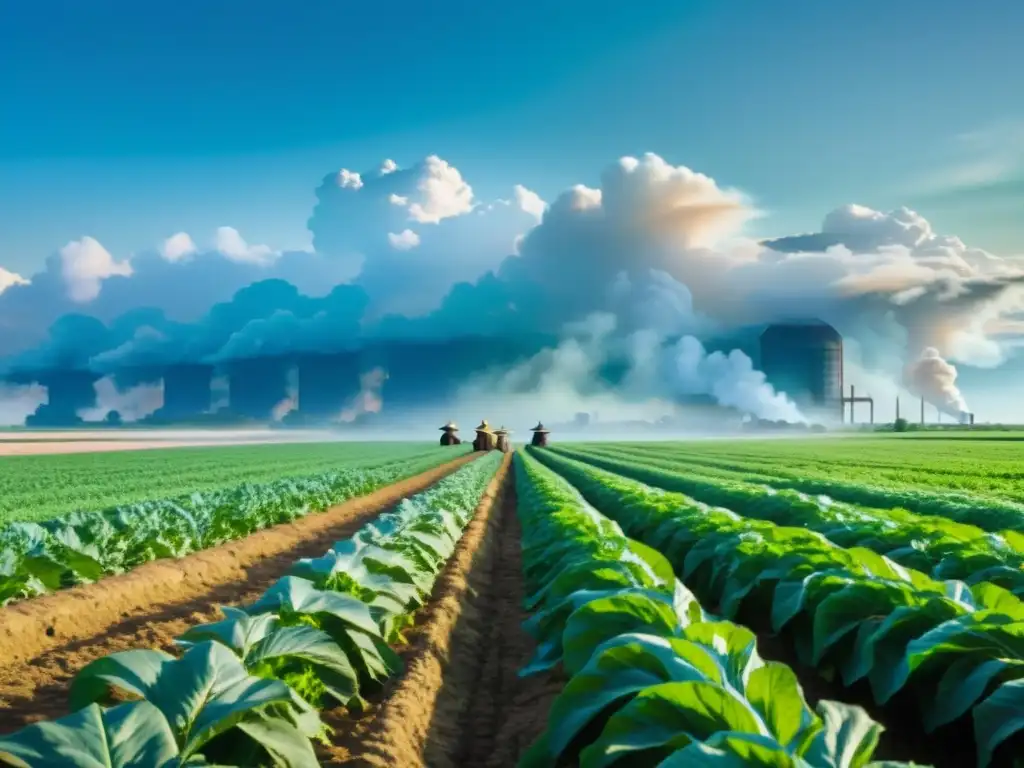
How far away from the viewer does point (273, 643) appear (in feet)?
12.7

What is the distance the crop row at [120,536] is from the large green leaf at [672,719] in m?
6.78

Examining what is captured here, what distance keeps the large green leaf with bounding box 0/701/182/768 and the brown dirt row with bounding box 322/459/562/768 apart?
4.59ft

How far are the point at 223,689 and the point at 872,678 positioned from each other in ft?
10.3

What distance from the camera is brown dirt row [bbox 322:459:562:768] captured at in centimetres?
422

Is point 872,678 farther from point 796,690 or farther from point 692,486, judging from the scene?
point 692,486

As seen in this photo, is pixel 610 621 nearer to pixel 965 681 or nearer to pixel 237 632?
pixel 965 681

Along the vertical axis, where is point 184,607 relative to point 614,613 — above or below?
below

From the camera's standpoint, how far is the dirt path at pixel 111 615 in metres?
5.46

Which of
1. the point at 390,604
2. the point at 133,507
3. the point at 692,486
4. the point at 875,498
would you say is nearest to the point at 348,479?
the point at 692,486

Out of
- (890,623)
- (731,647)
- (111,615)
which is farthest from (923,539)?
(111,615)

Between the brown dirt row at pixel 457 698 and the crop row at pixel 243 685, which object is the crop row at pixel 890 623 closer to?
the brown dirt row at pixel 457 698

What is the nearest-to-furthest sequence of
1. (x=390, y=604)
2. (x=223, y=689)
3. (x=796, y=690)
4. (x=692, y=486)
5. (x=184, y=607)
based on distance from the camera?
1. (x=796, y=690)
2. (x=223, y=689)
3. (x=390, y=604)
4. (x=184, y=607)
5. (x=692, y=486)

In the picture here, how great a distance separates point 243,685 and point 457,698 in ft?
9.00

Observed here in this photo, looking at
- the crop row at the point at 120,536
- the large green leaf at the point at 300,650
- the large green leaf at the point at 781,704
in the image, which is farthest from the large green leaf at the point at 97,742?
the crop row at the point at 120,536
